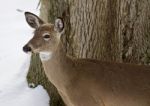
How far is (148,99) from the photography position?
6.21 m

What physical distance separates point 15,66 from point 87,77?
117 inches

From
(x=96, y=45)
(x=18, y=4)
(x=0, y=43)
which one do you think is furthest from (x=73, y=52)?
(x=18, y=4)

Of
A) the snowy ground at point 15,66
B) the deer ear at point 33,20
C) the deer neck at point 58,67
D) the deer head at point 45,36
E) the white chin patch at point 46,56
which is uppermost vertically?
the deer ear at point 33,20

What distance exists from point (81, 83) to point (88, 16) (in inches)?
50.8

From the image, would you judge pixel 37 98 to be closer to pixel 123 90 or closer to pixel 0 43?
pixel 123 90

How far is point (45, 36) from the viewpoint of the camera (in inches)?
239

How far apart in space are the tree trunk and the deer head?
940mm

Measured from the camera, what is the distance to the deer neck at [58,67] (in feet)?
20.1

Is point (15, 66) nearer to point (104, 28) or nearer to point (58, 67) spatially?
point (104, 28)

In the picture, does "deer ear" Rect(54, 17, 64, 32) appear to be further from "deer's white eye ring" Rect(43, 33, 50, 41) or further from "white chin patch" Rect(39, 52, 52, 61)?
"white chin patch" Rect(39, 52, 52, 61)

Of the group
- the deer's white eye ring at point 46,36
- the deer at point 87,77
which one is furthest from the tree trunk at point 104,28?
the deer's white eye ring at point 46,36

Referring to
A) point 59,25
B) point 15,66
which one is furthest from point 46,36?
point 15,66

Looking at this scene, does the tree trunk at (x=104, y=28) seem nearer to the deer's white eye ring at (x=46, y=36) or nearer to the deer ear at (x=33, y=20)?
the deer ear at (x=33, y=20)

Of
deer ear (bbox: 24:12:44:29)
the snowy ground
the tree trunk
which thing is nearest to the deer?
deer ear (bbox: 24:12:44:29)
